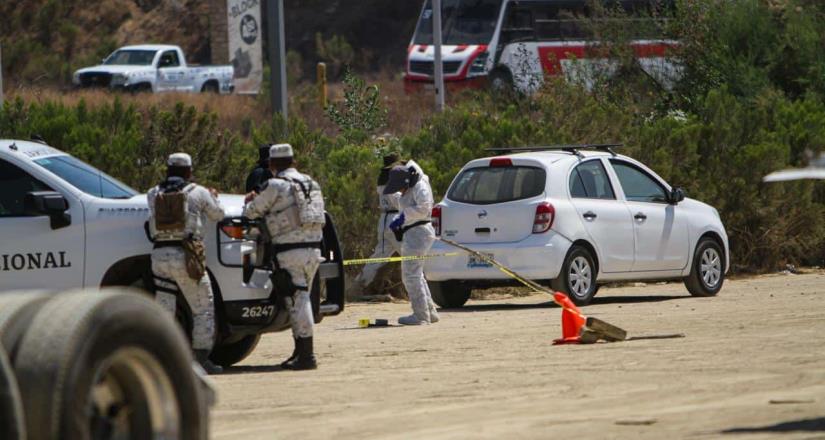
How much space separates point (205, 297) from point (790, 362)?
13.5ft

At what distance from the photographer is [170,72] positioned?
172ft

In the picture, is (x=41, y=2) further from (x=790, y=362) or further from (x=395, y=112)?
(x=790, y=362)

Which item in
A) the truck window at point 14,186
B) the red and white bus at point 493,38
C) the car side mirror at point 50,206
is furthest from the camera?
the red and white bus at point 493,38

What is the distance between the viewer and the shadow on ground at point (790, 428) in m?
8.50

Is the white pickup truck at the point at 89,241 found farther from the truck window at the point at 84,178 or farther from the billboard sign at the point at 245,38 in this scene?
the billboard sign at the point at 245,38

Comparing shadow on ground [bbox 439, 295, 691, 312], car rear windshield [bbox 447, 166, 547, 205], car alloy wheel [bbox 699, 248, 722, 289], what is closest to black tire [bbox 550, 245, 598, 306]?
shadow on ground [bbox 439, 295, 691, 312]

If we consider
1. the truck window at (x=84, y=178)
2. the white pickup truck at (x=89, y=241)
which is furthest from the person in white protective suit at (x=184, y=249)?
the truck window at (x=84, y=178)

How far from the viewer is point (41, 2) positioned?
238ft

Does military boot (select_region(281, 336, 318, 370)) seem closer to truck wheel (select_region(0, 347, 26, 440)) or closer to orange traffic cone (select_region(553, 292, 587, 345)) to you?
orange traffic cone (select_region(553, 292, 587, 345))

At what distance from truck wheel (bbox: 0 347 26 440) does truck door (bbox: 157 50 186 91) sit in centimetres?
4692

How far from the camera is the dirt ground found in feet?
A: 29.3

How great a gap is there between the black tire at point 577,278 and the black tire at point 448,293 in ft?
4.26

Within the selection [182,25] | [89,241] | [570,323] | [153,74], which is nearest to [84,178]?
[89,241]

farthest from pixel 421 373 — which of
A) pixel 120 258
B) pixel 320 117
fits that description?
pixel 320 117
